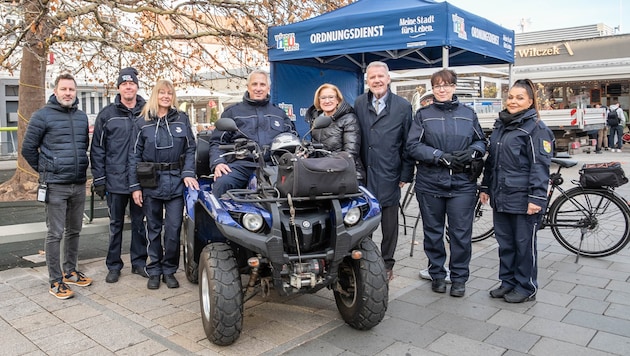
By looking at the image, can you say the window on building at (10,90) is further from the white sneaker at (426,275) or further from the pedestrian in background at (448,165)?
the pedestrian in background at (448,165)

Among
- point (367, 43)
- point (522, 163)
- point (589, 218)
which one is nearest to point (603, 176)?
point (589, 218)

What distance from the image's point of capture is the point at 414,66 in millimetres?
8469

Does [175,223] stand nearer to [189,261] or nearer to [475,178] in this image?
[189,261]

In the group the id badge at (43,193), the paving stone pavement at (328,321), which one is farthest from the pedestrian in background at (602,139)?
the id badge at (43,193)

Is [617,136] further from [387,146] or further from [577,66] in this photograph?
[387,146]

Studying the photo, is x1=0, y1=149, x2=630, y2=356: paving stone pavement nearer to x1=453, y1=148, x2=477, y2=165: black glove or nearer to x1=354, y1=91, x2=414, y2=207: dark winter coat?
x1=354, y1=91, x2=414, y2=207: dark winter coat

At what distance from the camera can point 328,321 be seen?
4.06 meters

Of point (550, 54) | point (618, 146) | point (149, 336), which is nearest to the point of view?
point (149, 336)

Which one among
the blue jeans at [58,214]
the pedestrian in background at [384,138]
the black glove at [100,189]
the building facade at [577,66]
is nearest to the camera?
the blue jeans at [58,214]

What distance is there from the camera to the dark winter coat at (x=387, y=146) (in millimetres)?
4711

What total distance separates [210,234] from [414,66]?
5.23 meters

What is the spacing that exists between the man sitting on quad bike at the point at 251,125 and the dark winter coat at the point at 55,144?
4.06 feet

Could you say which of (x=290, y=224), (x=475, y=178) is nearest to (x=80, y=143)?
(x=290, y=224)

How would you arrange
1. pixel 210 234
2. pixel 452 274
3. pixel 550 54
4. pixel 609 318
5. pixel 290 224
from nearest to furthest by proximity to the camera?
pixel 290 224
pixel 609 318
pixel 210 234
pixel 452 274
pixel 550 54
